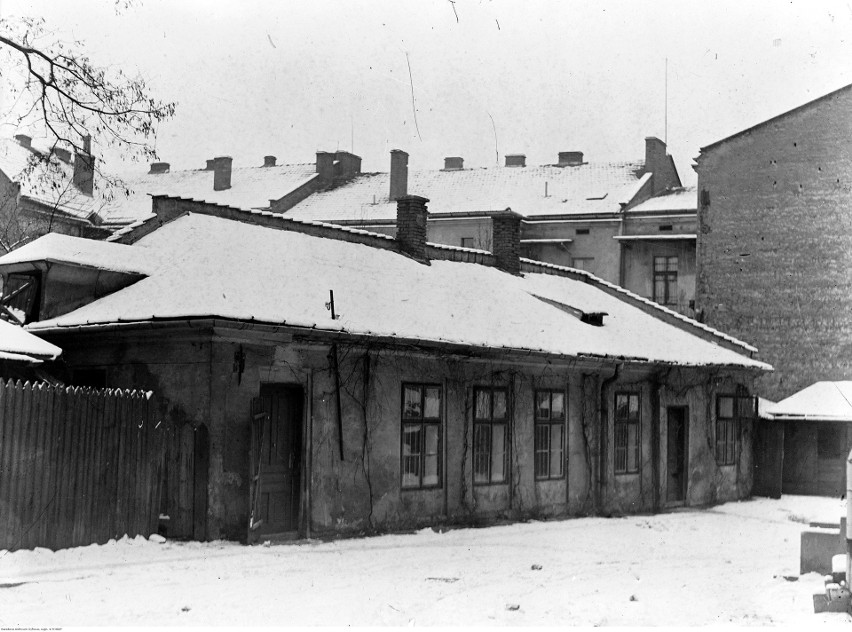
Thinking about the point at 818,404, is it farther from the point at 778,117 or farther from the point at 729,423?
the point at 778,117

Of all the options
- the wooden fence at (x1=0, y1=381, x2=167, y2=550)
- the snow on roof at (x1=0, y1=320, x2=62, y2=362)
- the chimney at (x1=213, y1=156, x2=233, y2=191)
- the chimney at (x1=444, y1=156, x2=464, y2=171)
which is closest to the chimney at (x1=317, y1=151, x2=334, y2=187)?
the chimney at (x1=213, y1=156, x2=233, y2=191)

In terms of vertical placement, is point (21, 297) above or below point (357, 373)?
above

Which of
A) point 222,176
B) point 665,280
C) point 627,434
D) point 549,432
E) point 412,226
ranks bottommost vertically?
point 627,434

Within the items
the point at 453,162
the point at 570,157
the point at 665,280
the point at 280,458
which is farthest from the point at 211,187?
the point at 280,458

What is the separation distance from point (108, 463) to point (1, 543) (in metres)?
1.63

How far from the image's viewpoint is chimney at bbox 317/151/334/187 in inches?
1687

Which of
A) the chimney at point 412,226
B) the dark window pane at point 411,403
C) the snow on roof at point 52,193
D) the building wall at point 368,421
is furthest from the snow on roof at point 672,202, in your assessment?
the dark window pane at point 411,403

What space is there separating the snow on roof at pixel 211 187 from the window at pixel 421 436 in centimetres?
2532

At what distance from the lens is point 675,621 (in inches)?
358

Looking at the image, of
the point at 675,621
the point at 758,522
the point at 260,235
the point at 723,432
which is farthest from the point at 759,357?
the point at 675,621

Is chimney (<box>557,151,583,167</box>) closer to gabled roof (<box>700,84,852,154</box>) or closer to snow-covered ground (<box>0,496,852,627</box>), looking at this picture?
gabled roof (<box>700,84,852,154</box>)

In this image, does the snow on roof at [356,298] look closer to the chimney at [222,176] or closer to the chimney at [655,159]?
the chimney at [655,159]

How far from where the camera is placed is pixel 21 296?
50.2 ft

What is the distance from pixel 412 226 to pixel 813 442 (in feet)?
40.1
